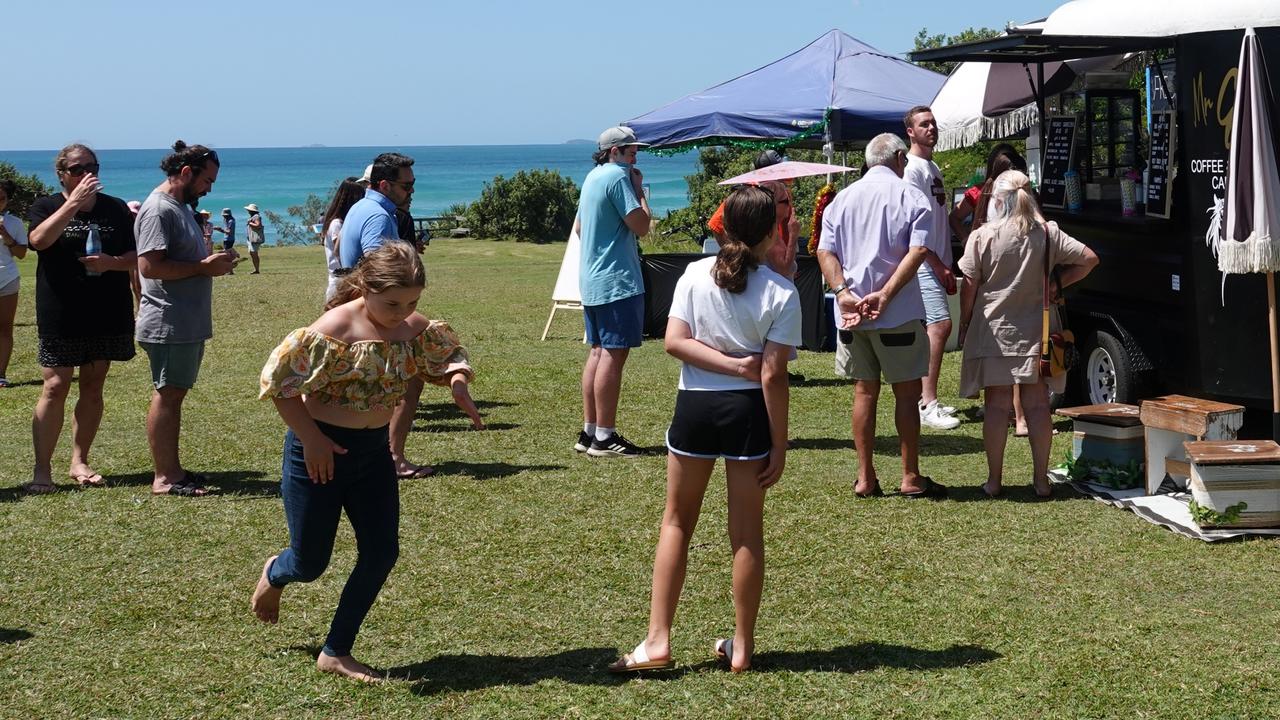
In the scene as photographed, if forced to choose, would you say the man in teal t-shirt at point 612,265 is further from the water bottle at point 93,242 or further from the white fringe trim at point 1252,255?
the white fringe trim at point 1252,255

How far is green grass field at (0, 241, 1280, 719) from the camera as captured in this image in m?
4.36

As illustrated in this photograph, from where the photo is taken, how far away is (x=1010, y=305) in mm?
6914

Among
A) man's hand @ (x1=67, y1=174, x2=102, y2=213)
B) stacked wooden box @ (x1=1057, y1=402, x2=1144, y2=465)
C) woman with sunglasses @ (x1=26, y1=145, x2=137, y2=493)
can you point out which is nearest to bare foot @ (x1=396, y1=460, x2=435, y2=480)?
woman with sunglasses @ (x1=26, y1=145, x2=137, y2=493)

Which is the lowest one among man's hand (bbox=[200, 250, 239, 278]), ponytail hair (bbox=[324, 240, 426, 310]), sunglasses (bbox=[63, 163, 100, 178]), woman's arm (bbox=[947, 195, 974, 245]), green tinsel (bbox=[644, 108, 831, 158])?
man's hand (bbox=[200, 250, 239, 278])

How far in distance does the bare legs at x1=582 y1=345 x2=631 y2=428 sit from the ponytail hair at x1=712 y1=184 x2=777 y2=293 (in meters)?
3.57

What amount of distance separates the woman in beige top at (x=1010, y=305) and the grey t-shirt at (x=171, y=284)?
4.05 metres

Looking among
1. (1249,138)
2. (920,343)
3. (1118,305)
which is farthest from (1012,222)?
(1118,305)

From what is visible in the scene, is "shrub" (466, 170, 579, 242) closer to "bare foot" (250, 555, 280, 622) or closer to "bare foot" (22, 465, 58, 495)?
"bare foot" (22, 465, 58, 495)

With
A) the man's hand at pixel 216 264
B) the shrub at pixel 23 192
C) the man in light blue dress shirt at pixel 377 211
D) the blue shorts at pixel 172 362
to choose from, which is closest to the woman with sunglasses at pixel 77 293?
the blue shorts at pixel 172 362

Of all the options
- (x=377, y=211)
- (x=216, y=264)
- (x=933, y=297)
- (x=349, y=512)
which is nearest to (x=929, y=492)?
(x=933, y=297)

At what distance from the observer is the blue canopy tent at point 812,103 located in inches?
501

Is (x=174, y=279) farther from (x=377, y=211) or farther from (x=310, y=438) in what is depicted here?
(x=310, y=438)

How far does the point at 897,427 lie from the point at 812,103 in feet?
21.5

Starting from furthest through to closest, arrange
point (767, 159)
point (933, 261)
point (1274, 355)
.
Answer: point (767, 159) → point (933, 261) → point (1274, 355)
